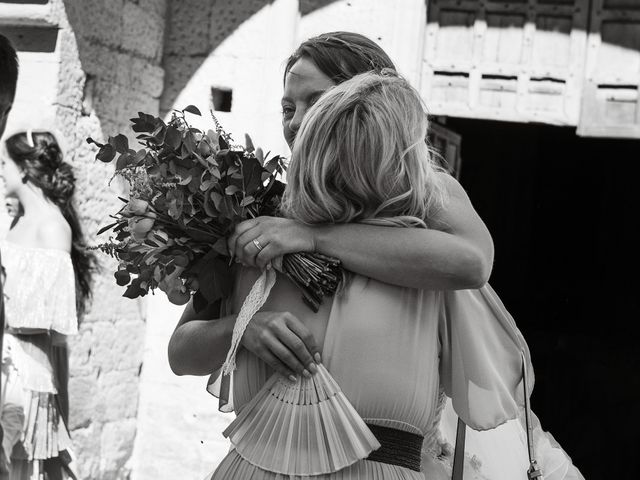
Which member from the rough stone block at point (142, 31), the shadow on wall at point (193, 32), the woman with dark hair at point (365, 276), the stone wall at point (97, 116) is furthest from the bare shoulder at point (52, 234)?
the woman with dark hair at point (365, 276)

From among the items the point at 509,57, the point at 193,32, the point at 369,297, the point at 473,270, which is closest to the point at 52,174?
the point at 193,32

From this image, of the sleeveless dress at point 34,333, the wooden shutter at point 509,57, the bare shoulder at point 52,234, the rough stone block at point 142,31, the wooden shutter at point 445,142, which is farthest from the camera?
the wooden shutter at point 445,142

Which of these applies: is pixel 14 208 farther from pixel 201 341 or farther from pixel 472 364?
pixel 472 364

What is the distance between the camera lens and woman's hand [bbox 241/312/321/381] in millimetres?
1932

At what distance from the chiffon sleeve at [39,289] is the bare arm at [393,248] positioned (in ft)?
10.1

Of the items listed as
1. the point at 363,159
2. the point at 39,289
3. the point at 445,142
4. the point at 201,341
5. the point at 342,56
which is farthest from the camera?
the point at 445,142

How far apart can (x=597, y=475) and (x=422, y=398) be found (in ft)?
24.4

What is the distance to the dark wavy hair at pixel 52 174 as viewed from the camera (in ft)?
16.4

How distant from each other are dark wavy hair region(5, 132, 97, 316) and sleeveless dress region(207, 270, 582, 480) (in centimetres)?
313

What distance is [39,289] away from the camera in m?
4.83

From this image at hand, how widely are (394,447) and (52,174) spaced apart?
3.52 metres

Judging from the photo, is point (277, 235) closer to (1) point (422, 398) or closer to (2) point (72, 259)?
(1) point (422, 398)

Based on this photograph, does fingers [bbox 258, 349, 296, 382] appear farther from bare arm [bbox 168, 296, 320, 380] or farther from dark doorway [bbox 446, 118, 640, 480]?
dark doorway [bbox 446, 118, 640, 480]

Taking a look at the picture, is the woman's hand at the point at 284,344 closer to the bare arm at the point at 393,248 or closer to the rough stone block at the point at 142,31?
the bare arm at the point at 393,248
